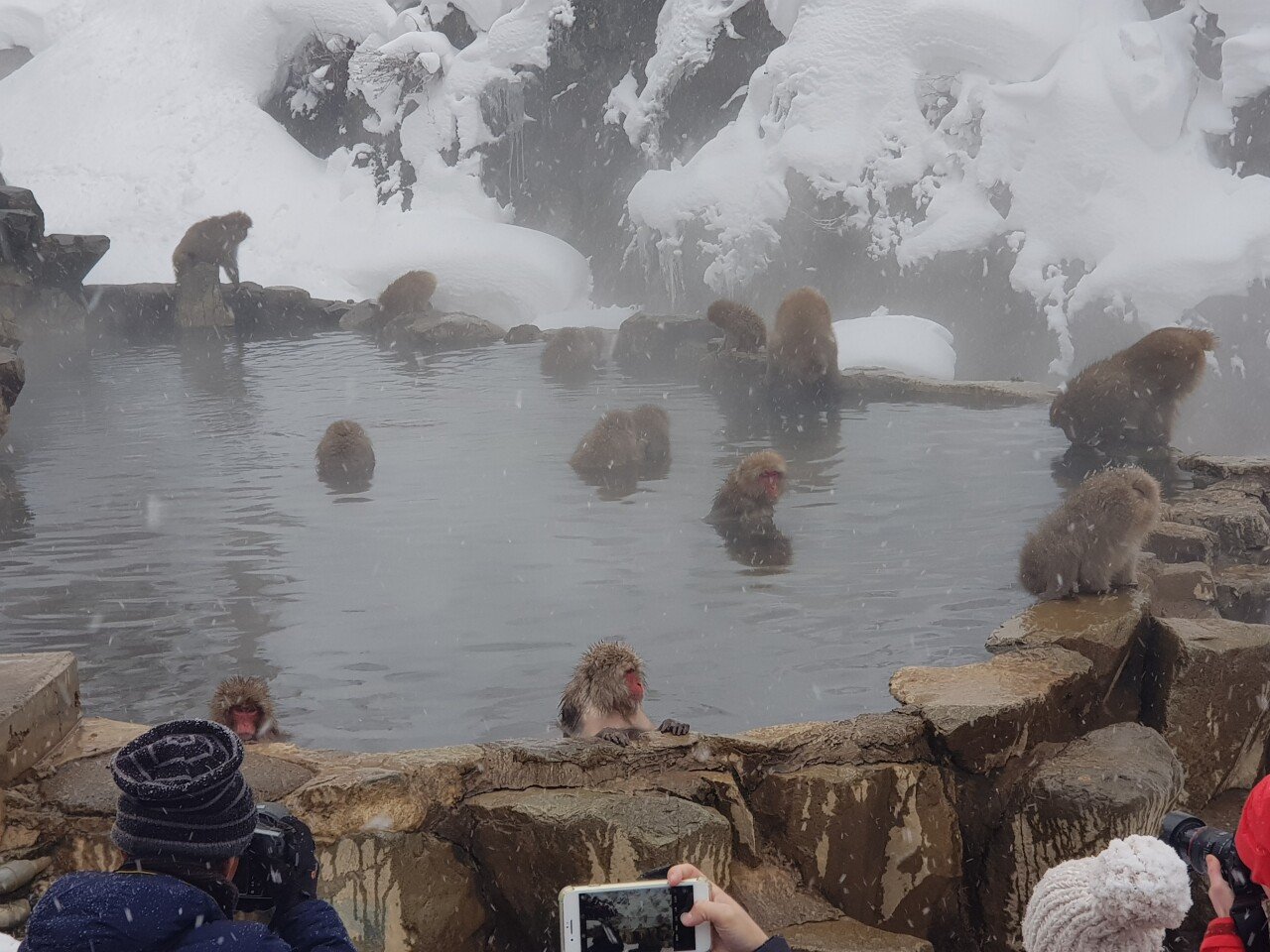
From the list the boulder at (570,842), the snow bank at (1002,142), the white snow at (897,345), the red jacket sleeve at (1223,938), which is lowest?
the boulder at (570,842)

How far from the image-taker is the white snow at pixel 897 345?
13094mm

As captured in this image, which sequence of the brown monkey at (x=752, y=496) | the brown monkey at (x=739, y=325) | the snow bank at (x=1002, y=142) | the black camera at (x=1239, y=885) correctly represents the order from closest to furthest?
the black camera at (x=1239, y=885)
the brown monkey at (x=752, y=496)
the brown monkey at (x=739, y=325)
the snow bank at (x=1002, y=142)

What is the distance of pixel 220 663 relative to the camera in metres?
4.07

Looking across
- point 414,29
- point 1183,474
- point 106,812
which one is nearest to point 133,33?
point 414,29

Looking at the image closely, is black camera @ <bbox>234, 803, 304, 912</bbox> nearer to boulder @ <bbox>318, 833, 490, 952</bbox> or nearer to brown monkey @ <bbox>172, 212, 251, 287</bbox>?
boulder @ <bbox>318, 833, 490, 952</bbox>

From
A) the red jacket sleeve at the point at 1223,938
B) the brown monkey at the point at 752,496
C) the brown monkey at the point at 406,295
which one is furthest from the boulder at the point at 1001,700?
the brown monkey at the point at 406,295

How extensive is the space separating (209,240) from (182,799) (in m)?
13.5

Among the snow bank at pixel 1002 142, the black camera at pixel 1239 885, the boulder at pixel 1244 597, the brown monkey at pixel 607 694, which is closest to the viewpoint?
the black camera at pixel 1239 885

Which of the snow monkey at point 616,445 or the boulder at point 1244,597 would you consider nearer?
the boulder at point 1244,597

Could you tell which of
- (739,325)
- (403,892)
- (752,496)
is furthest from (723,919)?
(739,325)

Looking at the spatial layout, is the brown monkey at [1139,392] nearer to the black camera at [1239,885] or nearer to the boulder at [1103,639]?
the boulder at [1103,639]

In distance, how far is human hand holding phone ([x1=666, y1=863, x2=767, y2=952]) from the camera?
138 centimetres

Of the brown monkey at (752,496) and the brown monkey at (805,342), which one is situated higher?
the brown monkey at (805,342)

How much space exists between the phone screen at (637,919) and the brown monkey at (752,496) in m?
4.17
